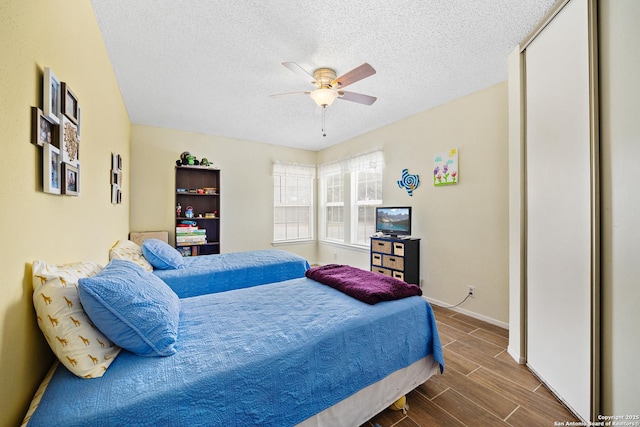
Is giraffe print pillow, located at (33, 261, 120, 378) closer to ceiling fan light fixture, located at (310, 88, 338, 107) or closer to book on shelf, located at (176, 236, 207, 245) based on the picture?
ceiling fan light fixture, located at (310, 88, 338, 107)

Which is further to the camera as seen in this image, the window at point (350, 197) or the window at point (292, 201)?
the window at point (292, 201)

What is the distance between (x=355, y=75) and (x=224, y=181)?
3.26m

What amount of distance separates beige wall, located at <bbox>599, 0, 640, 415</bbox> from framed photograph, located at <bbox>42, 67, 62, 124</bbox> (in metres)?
2.66

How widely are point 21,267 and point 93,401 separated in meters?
0.55

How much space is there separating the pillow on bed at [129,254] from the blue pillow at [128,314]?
1481 mm

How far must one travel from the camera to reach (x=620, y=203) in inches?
52.9

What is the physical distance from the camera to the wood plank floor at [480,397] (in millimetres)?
1559

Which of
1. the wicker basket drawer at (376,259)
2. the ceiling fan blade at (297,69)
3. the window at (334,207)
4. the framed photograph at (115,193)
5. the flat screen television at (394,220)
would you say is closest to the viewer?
the ceiling fan blade at (297,69)

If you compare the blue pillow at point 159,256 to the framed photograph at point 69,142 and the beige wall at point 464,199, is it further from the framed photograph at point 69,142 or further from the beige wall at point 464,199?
the beige wall at point 464,199

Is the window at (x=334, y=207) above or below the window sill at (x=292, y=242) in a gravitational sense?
above

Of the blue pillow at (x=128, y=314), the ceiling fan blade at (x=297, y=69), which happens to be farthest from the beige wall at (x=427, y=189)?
the blue pillow at (x=128, y=314)

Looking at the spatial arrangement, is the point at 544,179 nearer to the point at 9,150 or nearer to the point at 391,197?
the point at 391,197

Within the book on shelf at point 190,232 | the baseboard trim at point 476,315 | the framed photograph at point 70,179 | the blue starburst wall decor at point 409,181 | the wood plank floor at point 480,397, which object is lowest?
the wood plank floor at point 480,397

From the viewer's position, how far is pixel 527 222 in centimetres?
206
